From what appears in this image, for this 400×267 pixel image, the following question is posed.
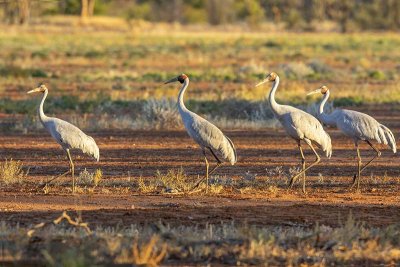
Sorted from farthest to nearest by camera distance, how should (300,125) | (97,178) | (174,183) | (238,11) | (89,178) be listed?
(238,11) → (89,178) → (97,178) → (174,183) → (300,125)

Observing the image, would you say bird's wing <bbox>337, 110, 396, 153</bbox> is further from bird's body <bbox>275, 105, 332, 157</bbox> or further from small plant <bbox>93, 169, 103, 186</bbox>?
small plant <bbox>93, 169, 103, 186</bbox>

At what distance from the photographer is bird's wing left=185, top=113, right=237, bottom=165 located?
1314 centimetres

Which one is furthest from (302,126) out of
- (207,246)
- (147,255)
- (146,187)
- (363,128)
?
(147,255)

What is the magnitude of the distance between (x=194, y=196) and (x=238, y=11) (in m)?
85.0

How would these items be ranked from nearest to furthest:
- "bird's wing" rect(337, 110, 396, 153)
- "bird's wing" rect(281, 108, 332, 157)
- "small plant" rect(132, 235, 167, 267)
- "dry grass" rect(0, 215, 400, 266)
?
1. "small plant" rect(132, 235, 167, 267)
2. "dry grass" rect(0, 215, 400, 266)
3. "bird's wing" rect(281, 108, 332, 157)
4. "bird's wing" rect(337, 110, 396, 153)

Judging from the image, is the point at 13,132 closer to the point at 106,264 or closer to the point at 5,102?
the point at 5,102

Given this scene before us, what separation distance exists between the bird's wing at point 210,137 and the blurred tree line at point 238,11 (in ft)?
226

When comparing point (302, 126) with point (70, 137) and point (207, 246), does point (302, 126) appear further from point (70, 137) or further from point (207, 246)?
point (207, 246)

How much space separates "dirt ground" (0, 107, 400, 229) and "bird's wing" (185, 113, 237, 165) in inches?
23.7

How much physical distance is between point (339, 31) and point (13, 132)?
68.5 metres

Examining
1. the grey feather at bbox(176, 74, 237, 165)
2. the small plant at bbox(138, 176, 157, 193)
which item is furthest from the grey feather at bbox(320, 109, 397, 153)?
the small plant at bbox(138, 176, 157, 193)

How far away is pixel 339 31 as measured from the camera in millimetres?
87438

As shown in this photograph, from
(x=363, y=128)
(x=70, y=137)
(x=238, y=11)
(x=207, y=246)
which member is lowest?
(x=207, y=246)

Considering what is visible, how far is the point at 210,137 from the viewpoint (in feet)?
43.1
